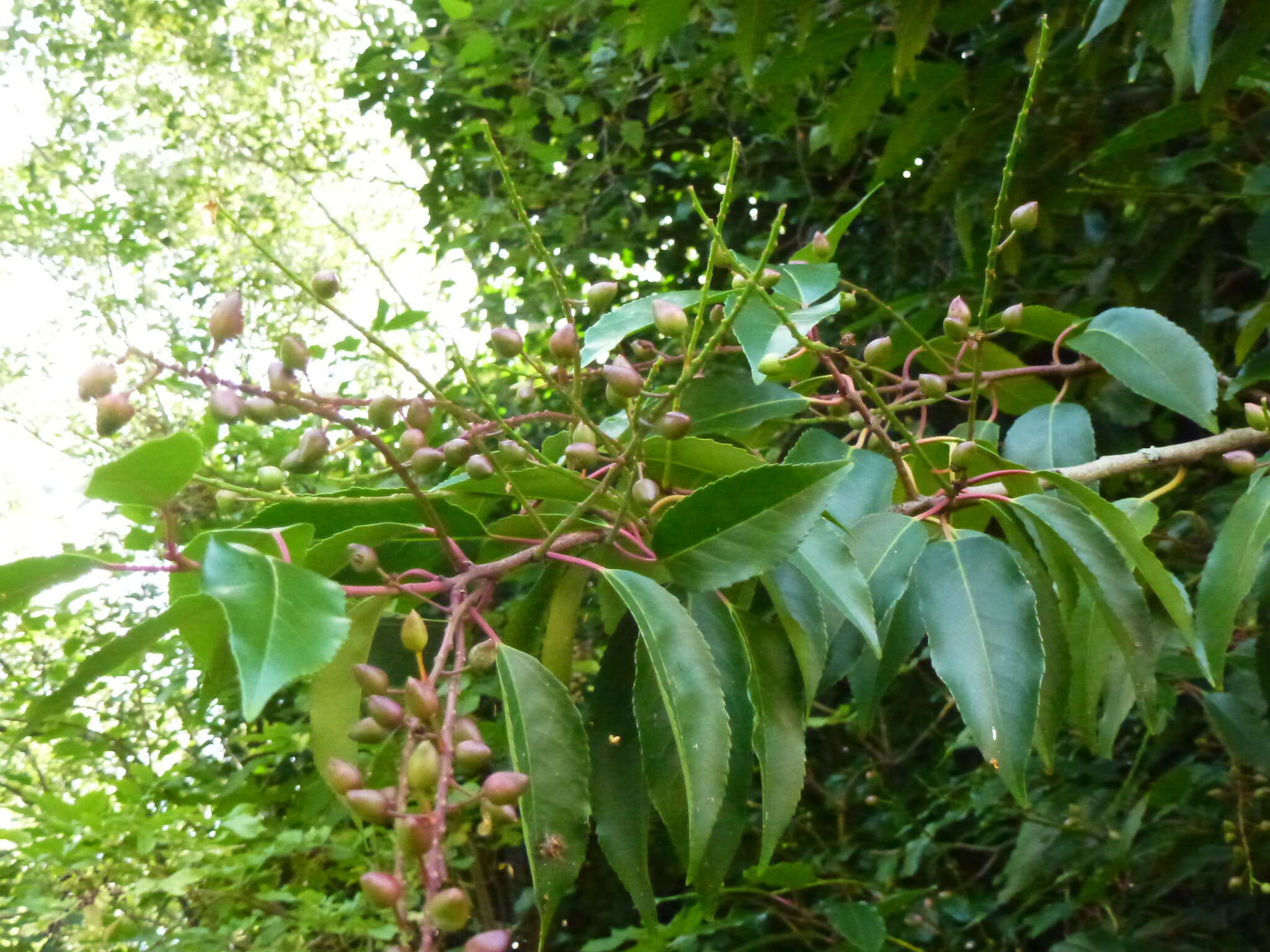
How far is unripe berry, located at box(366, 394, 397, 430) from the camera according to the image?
0.40m

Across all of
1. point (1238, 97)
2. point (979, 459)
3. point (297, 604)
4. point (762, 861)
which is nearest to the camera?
point (297, 604)

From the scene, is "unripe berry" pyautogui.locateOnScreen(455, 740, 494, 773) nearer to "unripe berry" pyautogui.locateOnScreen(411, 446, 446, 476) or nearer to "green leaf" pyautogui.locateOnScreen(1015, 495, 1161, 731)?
"unripe berry" pyautogui.locateOnScreen(411, 446, 446, 476)

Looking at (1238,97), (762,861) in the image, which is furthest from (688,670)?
(1238,97)

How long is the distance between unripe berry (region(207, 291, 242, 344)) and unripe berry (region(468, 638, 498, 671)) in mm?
151

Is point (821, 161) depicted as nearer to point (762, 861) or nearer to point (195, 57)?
point (762, 861)

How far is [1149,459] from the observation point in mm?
597

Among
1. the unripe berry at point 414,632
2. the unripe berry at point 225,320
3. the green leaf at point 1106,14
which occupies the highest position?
the green leaf at point 1106,14

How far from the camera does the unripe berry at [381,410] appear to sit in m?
0.40

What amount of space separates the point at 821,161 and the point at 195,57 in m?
1.89

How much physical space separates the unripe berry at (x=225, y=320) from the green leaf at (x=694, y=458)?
20 cm

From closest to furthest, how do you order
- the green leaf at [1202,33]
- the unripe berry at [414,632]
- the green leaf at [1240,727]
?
the unripe berry at [414,632] → the green leaf at [1202,33] → the green leaf at [1240,727]

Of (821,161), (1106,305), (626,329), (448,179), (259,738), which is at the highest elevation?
(448,179)

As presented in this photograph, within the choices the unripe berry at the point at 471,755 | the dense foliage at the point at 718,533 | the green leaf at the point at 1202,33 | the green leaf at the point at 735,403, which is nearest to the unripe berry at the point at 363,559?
the dense foliage at the point at 718,533

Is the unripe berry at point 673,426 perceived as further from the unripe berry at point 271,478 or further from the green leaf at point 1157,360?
the green leaf at point 1157,360
